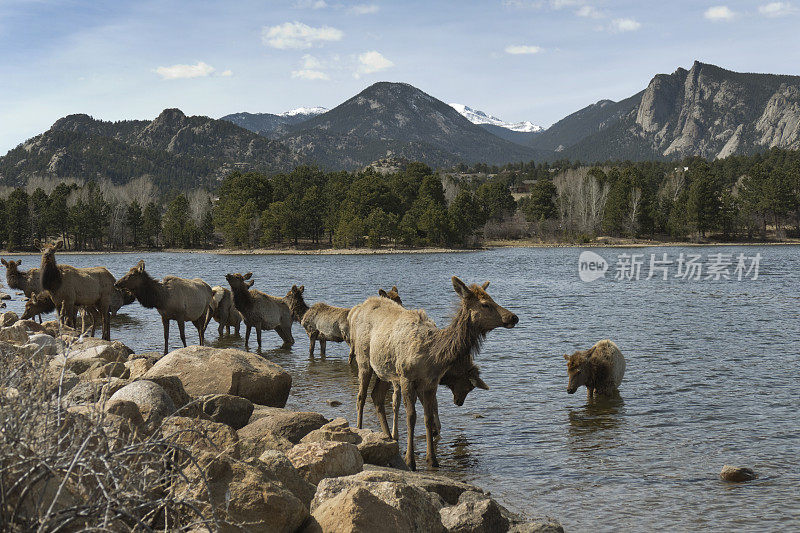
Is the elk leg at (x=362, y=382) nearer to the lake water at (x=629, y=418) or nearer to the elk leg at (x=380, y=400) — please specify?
the elk leg at (x=380, y=400)

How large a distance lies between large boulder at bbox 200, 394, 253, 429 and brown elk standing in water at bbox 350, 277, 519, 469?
232 centimetres

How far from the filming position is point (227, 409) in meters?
9.44

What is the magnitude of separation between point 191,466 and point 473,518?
306 cm

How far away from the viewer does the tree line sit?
13088cm

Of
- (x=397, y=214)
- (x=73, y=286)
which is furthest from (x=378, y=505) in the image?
(x=397, y=214)

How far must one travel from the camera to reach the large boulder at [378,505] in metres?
5.73

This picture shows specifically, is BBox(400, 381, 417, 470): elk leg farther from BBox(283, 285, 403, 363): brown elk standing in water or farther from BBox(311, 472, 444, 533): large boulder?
BBox(283, 285, 403, 363): brown elk standing in water

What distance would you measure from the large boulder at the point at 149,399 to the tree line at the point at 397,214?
118 m

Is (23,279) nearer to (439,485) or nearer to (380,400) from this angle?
(380,400)

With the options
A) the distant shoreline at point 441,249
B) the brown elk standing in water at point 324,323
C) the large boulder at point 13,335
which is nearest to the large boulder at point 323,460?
the large boulder at point 13,335

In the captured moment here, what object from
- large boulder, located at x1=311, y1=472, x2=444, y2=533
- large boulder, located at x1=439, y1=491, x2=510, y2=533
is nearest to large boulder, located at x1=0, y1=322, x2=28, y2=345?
large boulder, located at x1=311, y1=472, x2=444, y2=533

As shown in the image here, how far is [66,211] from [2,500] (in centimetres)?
14497

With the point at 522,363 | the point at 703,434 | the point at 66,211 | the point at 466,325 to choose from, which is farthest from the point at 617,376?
the point at 66,211

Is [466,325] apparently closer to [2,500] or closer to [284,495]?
[284,495]
